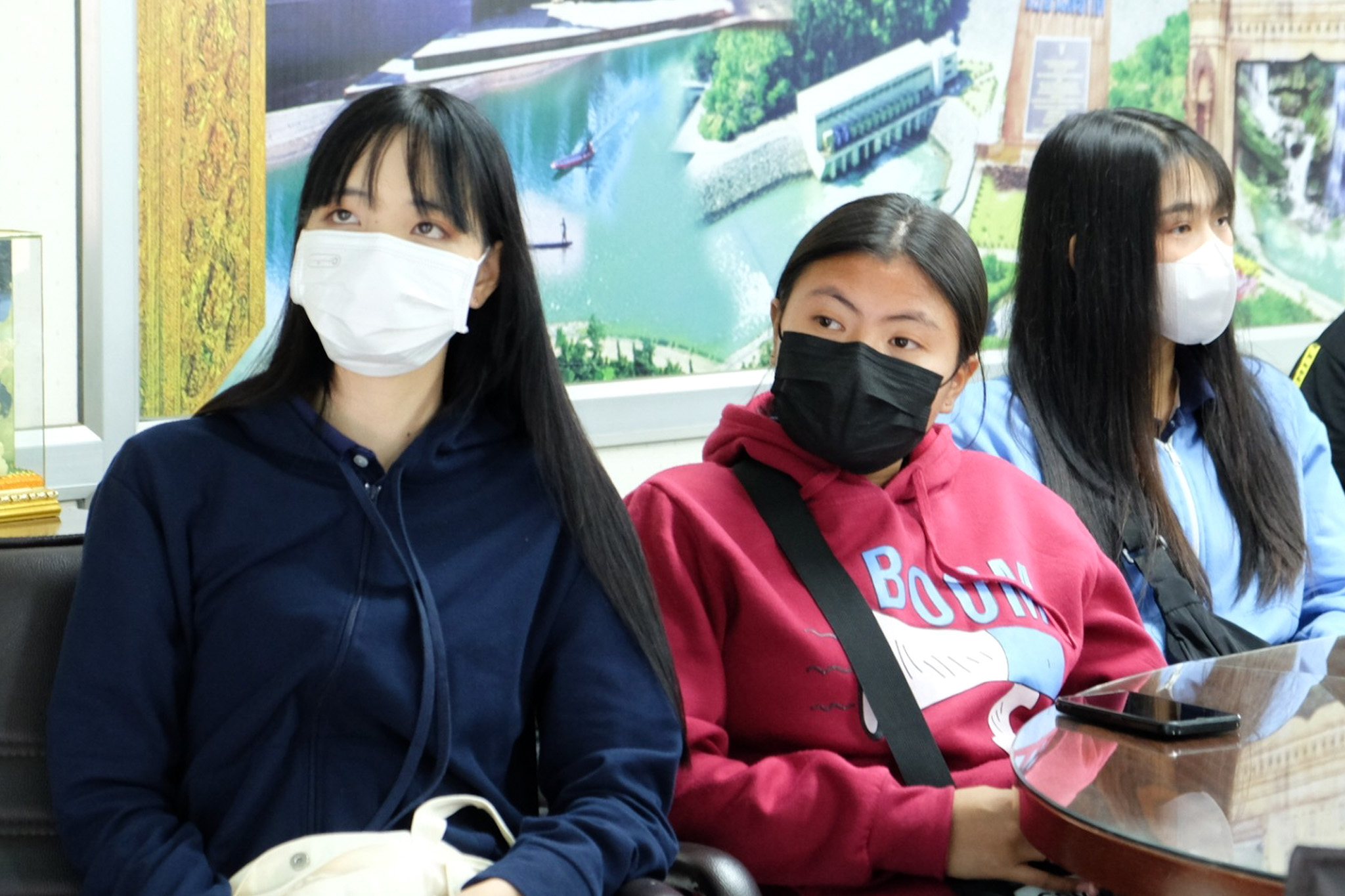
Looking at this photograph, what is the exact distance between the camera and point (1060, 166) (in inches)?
108

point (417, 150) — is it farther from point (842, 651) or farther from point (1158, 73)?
point (1158, 73)

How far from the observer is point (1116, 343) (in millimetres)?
2697

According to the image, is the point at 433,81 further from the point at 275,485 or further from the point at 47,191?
the point at 275,485

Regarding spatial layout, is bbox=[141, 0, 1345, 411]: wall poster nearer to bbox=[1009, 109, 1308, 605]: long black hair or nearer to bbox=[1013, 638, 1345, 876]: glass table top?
bbox=[1009, 109, 1308, 605]: long black hair

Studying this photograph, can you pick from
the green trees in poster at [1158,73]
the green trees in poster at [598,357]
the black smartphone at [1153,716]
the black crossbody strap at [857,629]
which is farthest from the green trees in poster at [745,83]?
the black smartphone at [1153,716]

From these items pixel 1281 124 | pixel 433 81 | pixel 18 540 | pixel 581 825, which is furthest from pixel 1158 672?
pixel 1281 124

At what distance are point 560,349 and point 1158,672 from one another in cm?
155

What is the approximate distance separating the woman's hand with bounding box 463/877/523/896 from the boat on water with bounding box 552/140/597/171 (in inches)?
72.9

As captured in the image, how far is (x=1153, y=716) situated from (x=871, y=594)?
43cm

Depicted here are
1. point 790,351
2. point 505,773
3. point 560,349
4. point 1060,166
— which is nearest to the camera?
point 505,773

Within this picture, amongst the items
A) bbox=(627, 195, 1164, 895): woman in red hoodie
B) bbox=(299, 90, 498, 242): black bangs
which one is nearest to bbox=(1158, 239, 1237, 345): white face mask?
bbox=(627, 195, 1164, 895): woman in red hoodie

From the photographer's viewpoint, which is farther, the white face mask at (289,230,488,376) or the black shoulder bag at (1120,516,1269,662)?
the black shoulder bag at (1120,516,1269,662)

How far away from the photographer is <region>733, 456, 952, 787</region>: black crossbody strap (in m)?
1.94

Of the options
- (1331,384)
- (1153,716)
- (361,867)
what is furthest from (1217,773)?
(1331,384)
